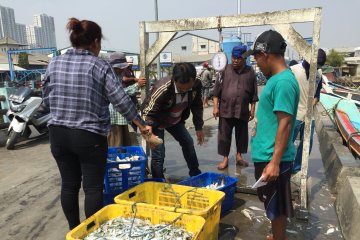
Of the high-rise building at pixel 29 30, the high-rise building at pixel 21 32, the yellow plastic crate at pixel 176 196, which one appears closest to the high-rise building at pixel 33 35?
the high-rise building at pixel 29 30

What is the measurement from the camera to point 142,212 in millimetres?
2617

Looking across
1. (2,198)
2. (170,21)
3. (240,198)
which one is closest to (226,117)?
(240,198)

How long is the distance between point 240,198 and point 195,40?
173 feet

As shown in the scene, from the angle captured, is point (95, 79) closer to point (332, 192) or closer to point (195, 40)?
point (332, 192)

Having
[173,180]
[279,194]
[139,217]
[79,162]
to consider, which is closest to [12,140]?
[173,180]

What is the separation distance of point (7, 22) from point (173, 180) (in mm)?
117987

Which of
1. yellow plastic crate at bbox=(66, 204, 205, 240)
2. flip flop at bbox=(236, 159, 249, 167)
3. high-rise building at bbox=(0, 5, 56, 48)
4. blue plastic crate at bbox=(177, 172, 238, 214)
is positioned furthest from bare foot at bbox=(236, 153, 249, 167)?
high-rise building at bbox=(0, 5, 56, 48)

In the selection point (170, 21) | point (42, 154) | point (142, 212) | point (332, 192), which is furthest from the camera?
point (42, 154)

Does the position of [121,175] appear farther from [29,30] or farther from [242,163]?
[29,30]

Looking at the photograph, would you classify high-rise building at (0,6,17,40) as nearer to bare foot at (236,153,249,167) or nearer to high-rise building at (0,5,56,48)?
high-rise building at (0,5,56,48)

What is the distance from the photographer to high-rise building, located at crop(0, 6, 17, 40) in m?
99.4

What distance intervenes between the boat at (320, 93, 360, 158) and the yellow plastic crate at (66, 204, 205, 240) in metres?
4.21

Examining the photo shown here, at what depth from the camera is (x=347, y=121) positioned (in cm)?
671

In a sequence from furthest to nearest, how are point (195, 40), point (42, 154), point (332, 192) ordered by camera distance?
point (195, 40) → point (42, 154) → point (332, 192)
